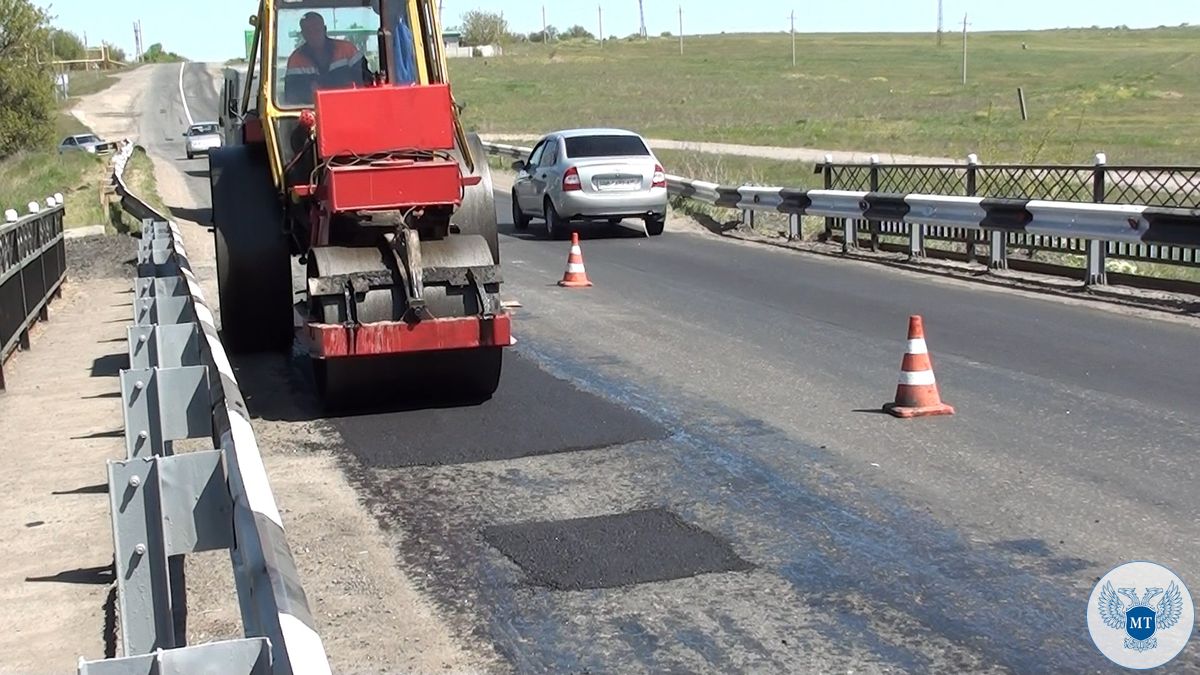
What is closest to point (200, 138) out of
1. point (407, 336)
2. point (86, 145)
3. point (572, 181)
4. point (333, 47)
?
point (86, 145)

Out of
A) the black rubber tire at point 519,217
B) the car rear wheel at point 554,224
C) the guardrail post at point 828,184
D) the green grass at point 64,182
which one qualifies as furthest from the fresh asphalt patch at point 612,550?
the green grass at point 64,182

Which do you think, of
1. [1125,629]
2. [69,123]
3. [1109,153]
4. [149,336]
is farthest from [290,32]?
[69,123]

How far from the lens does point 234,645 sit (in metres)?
2.98

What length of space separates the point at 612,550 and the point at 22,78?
52.2m

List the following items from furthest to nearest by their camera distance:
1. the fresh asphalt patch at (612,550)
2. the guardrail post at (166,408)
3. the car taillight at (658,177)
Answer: the car taillight at (658,177) → the fresh asphalt patch at (612,550) → the guardrail post at (166,408)

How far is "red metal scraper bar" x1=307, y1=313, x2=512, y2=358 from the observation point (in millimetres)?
9195

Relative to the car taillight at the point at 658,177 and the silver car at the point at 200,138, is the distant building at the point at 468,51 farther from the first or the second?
the car taillight at the point at 658,177

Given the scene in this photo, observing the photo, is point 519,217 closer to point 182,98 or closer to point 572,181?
point 572,181

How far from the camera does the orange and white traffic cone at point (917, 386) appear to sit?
9.18m

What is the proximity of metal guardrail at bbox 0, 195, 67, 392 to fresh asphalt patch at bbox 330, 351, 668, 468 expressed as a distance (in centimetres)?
407

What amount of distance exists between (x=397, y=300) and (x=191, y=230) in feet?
56.0

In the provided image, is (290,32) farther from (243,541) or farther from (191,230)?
(191,230)

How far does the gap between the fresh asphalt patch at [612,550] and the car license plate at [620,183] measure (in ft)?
51.0

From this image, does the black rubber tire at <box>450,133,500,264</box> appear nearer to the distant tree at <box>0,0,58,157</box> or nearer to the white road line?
the distant tree at <box>0,0,58,157</box>
